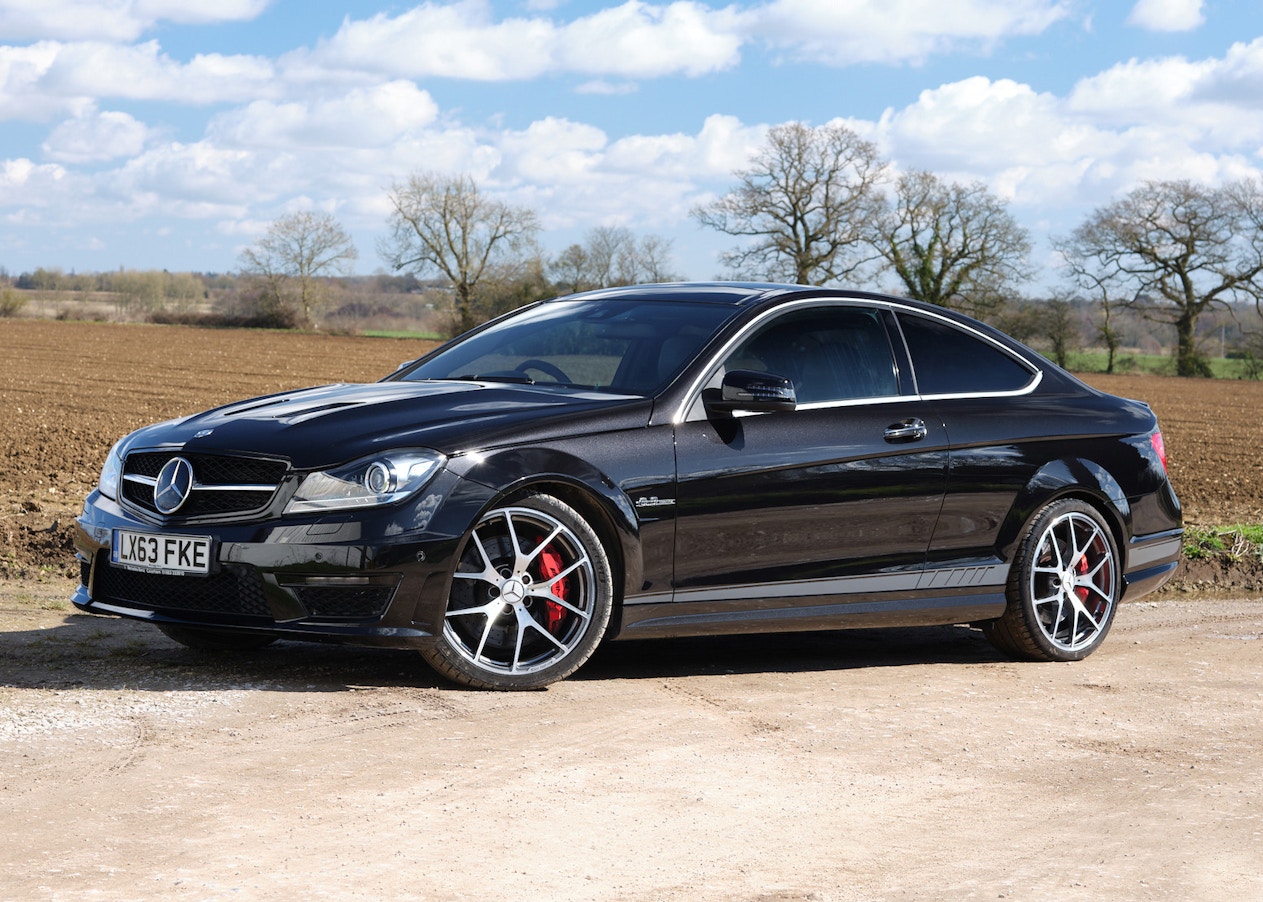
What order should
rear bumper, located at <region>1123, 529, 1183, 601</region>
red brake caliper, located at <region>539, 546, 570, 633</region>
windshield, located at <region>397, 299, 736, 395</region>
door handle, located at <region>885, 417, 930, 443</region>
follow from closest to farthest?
red brake caliper, located at <region>539, 546, 570, 633</region>
windshield, located at <region>397, 299, 736, 395</region>
door handle, located at <region>885, 417, 930, 443</region>
rear bumper, located at <region>1123, 529, 1183, 601</region>

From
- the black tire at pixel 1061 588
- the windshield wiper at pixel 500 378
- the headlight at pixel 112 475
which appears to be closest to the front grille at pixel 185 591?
the headlight at pixel 112 475

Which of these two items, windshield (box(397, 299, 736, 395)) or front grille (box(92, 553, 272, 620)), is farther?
windshield (box(397, 299, 736, 395))

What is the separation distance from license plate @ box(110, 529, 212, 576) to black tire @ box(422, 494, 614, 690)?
0.91 m

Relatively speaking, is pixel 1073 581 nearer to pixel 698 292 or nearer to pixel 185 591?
pixel 698 292

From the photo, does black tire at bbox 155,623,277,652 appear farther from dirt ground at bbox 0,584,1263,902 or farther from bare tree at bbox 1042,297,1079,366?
bare tree at bbox 1042,297,1079,366

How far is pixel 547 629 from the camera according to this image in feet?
19.7

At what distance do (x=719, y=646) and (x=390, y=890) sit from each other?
3.96 metres

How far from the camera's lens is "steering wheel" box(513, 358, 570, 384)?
669 centimetres

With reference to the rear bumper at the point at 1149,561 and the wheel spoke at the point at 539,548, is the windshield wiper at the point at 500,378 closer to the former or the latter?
the wheel spoke at the point at 539,548

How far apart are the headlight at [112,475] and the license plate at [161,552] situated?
0.28m

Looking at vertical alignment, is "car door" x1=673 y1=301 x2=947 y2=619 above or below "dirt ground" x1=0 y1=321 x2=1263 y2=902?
above

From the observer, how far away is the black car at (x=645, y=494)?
18.5ft

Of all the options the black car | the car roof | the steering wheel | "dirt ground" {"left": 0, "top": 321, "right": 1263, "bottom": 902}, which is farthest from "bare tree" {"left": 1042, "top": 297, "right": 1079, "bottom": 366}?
the steering wheel

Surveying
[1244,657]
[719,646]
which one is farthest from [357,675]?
[1244,657]
